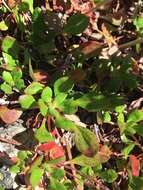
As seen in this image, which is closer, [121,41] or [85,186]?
[85,186]

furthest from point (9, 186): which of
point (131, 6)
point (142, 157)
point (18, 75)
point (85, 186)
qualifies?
point (131, 6)

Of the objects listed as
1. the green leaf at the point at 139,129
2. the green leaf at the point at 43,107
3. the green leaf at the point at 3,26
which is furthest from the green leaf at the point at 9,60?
the green leaf at the point at 139,129

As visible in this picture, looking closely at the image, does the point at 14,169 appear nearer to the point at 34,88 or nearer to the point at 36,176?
the point at 36,176

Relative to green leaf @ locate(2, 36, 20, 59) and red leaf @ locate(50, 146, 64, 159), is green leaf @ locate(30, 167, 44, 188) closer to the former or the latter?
red leaf @ locate(50, 146, 64, 159)

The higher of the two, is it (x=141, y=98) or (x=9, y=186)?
(x=141, y=98)

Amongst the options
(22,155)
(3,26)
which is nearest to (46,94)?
(22,155)

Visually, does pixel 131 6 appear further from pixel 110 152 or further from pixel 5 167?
pixel 5 167

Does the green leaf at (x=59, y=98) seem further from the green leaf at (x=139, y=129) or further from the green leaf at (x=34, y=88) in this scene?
the green leaf at (x=139, y=129)
